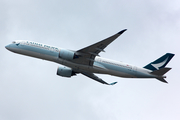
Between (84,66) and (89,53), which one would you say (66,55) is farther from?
(84,66)

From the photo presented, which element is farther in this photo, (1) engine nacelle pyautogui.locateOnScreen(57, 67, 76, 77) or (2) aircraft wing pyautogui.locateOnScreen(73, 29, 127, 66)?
(1) engine nacelle pyautogui.locateOnScreen(57, 67, 76, 77)

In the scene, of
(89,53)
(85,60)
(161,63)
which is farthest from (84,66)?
(161,63)

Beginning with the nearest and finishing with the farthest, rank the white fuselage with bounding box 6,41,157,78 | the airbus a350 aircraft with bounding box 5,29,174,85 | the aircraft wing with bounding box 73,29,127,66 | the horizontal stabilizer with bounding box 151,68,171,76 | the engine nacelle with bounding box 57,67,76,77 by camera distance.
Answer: the aircraft wing with bounding box 73,29,127,66
the airbus a350 aircraft with bounding box 5,29,174,85
the horizontal stabilizer with bounding box 151,68,171,76
the white fuselage with bounding box 6,41,157,78
the engine nacelle with bounding box 57,67,76,77

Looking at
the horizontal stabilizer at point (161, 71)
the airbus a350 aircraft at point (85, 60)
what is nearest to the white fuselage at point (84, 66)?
the airbus a350 aircraft at point (85, 60)

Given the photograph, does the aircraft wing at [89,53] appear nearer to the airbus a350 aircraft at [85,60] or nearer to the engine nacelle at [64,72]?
the airbus a350 aircraft at [85,60]

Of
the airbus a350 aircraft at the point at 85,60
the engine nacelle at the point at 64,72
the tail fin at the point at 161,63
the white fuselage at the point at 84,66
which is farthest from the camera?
the engine nacelle at the point at 64,72

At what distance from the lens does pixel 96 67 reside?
144 feet

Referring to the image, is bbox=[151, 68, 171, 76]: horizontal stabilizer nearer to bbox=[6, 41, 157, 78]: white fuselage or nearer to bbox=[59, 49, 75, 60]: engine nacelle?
bbox=[6, 41, 157, 78]: white fuselage

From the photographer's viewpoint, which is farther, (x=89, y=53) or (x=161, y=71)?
(x=161, y=71)

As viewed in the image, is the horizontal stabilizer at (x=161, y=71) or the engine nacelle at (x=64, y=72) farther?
the engine nacelle at (x=64, y=72)

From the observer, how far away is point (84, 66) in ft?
144

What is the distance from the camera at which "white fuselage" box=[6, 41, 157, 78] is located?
43.3 metres

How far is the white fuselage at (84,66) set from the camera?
43344 millimetres

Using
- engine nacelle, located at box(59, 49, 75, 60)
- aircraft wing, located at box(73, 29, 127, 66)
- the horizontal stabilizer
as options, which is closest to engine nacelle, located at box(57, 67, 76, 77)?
aircraft wing, located at box(73, 29, 127, 66)
